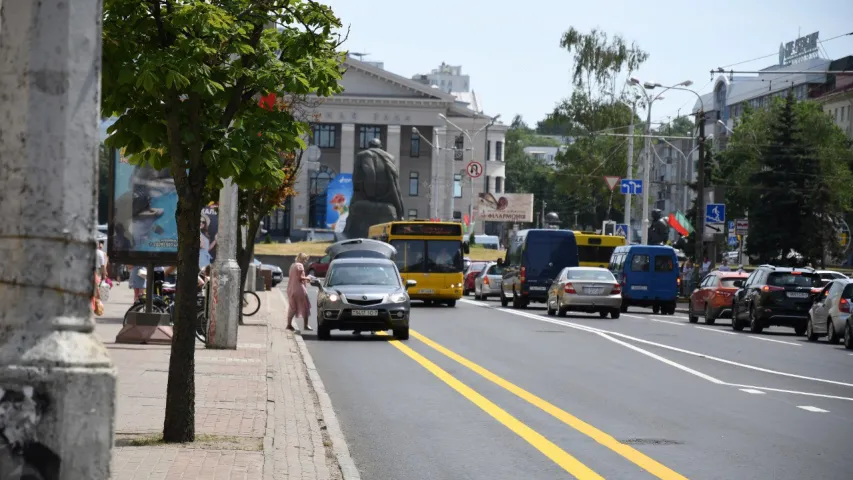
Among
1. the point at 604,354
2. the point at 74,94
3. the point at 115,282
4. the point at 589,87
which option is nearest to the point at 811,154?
the point at 589,87

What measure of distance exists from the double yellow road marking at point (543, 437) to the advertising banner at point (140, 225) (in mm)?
4805

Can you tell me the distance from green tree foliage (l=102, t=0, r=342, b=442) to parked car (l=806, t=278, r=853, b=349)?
19.9 m

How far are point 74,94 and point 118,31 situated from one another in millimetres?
6444

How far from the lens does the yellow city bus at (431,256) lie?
48.2 meters

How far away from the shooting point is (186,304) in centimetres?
1116

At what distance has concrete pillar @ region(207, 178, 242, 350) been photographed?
2209 cm

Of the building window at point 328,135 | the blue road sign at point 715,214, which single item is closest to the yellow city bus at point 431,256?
the blue road sign at point 715,214

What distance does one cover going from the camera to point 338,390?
17062 mm

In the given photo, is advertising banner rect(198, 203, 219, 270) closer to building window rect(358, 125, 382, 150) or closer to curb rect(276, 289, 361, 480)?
curb rect(276, 289, 361, 480)

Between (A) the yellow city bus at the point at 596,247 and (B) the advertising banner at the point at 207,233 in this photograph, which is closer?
(B) the advertising banner at the point at 207,233

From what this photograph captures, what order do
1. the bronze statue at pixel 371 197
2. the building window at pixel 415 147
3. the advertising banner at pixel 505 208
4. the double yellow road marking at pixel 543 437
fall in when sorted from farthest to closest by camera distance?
1. the building window at pixel 415 147
2. the advertising banner at pixel 505 208
3. the bronze statue at pixel 371 197
4. the double yellow road marking at pixel 543 437

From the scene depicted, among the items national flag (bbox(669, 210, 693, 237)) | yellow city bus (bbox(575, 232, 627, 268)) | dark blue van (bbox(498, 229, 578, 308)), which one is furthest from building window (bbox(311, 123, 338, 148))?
dark blue van (bbox(498, 229, 578, 308))

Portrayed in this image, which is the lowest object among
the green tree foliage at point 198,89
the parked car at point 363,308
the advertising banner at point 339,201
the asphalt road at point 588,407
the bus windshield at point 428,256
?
the asphalt road at point 588,407

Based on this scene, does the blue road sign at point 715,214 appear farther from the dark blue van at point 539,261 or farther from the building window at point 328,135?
the building window at point 328,135
